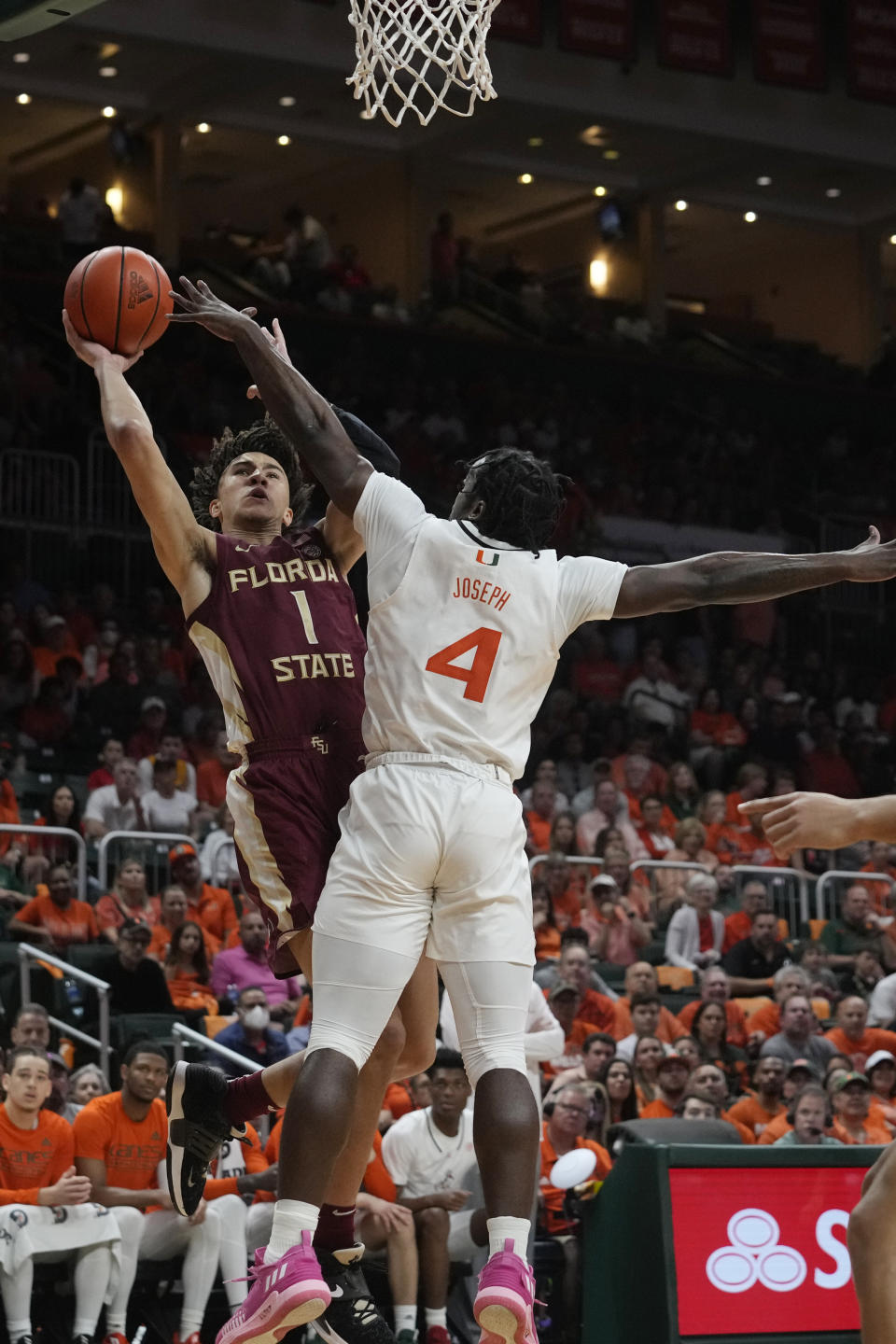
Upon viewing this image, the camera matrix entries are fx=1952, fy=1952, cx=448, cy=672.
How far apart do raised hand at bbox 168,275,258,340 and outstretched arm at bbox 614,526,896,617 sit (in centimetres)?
120

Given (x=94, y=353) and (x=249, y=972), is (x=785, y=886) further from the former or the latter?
(x=94, y=353)

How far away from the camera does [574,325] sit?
2409 cm

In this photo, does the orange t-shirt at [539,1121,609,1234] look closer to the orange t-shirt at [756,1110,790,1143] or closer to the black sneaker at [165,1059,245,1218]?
the orange t-shirt at [756,1110,790,1143]

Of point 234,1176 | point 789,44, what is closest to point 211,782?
point 234,1176

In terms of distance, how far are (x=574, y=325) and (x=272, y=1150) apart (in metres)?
16.0

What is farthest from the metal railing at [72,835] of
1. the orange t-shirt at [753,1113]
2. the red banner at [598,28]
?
the red banner at [598,28]

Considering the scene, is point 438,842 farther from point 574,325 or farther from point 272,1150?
point 574,325

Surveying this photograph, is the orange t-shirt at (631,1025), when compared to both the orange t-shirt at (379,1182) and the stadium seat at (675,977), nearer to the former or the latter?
the stadium seat at (675,977)

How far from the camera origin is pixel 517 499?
4.87 meters

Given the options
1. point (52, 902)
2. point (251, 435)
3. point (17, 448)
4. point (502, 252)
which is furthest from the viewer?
point (502, 252)

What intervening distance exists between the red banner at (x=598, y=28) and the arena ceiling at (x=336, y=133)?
1034 millimetres

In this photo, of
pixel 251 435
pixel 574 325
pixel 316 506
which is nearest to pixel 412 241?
pixel 574 325

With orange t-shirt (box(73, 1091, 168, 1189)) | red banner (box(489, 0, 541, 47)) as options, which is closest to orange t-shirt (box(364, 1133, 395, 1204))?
orange t-shirt (box(73, 1091, 168, 1189))

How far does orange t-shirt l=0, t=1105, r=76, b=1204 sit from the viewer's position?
895 cm
